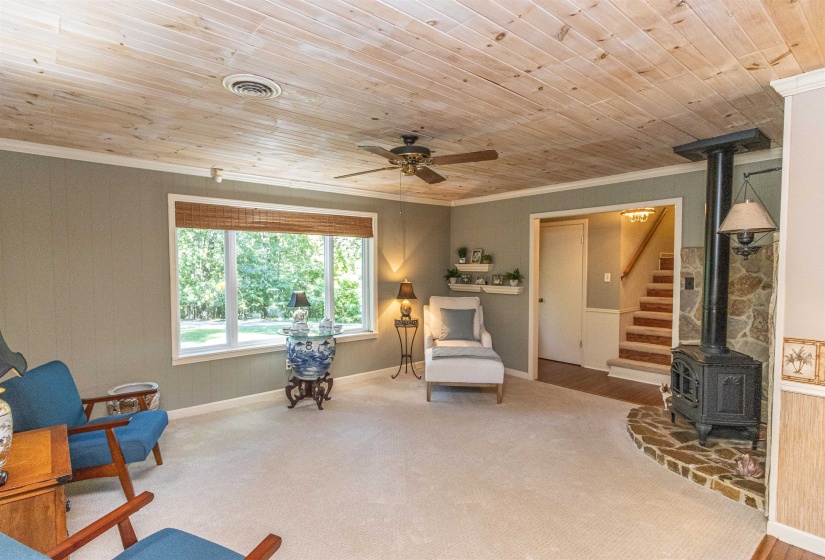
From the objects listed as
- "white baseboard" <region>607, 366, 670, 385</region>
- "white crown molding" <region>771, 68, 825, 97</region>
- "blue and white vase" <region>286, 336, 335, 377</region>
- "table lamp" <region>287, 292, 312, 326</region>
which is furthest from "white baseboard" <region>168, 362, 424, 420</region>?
"white crown molding" <region>771, 68, 825, 97</region>

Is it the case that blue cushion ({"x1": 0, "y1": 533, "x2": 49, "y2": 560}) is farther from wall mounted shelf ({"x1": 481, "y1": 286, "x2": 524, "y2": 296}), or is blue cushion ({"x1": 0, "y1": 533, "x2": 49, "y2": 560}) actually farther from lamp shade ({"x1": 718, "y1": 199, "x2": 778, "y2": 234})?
wall mounted shelf ({"x1": 481, "y1": 286, "x2": 524, "y2": 296})

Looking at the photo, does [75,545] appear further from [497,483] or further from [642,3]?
[642,3]

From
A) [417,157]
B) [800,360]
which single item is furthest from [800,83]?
[417,157]

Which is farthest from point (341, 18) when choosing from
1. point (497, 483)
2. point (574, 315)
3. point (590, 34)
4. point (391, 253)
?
point (574, 315)

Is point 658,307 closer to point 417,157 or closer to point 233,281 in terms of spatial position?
point 417,157

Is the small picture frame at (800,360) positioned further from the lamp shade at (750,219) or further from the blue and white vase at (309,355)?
the blue and white vase at (309,355)

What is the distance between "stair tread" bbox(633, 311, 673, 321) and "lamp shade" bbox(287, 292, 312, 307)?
14.7 feet

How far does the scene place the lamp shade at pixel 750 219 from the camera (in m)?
2.68

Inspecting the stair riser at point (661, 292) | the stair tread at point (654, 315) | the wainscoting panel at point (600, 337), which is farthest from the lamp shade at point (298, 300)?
the stair riser at point (661, 292)

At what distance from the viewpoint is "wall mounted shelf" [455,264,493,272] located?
5.82 m

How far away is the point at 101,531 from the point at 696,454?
344 cm

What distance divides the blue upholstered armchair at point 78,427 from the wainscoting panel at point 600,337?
525cm

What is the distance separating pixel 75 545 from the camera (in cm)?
141

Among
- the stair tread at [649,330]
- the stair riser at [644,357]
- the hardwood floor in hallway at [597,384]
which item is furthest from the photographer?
the stair tread at [649,330]
